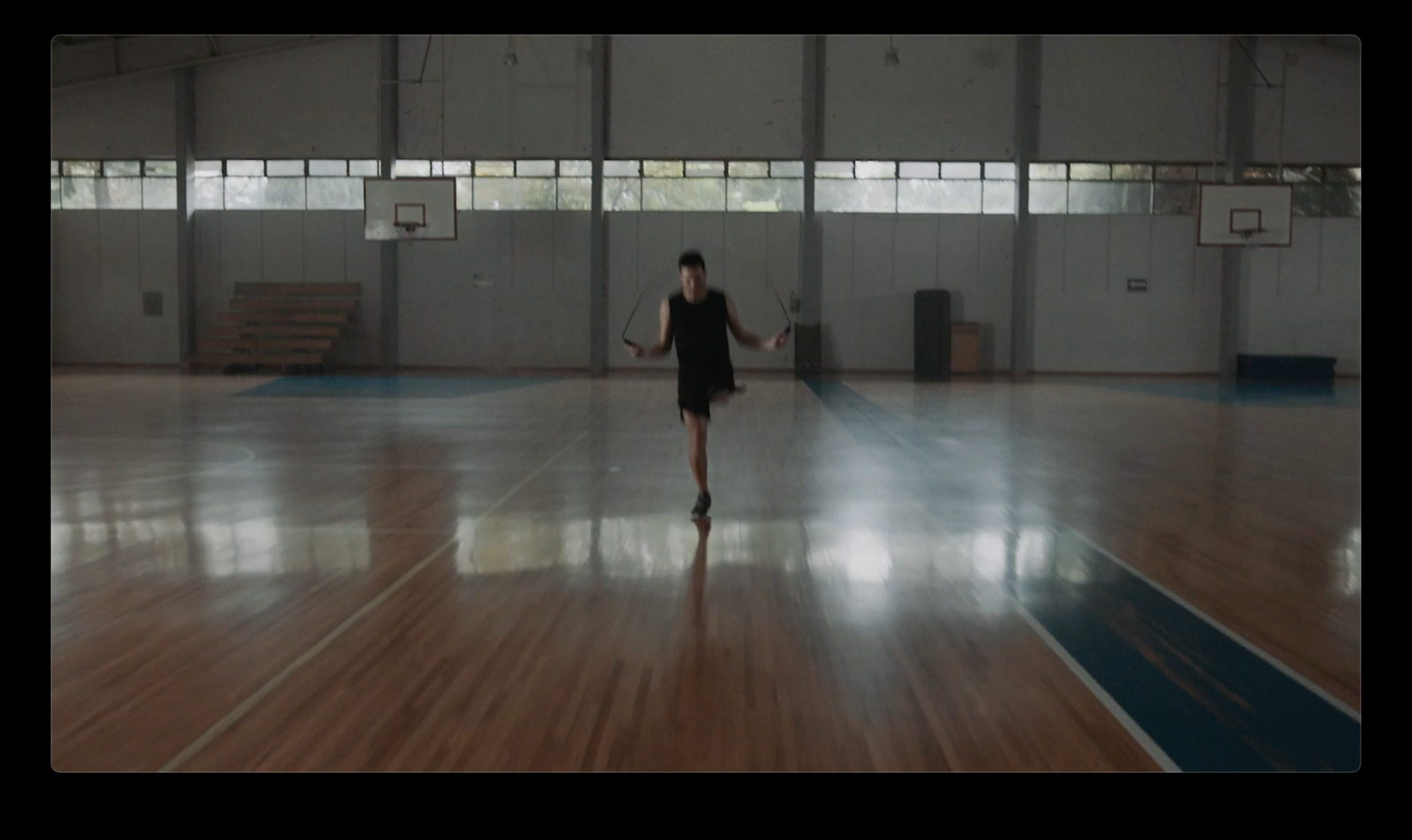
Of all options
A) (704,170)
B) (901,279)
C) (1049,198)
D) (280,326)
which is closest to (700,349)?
(704,170)

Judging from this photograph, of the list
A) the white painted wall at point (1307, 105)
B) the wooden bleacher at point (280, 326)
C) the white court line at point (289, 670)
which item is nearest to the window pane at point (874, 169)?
the white painted wall at point (1307, 105)

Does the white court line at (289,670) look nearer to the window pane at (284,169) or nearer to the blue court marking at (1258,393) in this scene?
the blue court marking at (1258,393)

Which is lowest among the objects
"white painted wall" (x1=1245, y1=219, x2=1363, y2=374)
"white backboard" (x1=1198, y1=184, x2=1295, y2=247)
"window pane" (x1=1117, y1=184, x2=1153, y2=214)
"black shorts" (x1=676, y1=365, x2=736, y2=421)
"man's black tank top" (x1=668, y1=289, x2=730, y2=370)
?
"black shorts" (x1=676, y1=365, x2=736, y2=421)

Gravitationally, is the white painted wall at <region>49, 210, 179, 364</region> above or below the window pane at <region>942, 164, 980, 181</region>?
below

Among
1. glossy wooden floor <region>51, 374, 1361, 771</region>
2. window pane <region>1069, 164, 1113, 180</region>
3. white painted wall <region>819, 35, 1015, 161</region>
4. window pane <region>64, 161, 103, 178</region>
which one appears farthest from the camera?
window pane <region>64, 161, 103, 178</region>

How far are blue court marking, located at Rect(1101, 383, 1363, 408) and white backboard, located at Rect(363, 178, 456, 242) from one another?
1443 cm

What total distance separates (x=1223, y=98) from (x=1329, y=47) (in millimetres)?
2433

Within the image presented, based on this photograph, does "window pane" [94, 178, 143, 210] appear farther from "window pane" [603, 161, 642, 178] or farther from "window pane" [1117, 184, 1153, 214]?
"window pane" [1117, 184, 1153, 214]

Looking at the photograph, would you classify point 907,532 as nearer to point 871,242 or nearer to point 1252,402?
point 1252,402

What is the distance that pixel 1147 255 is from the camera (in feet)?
85.4

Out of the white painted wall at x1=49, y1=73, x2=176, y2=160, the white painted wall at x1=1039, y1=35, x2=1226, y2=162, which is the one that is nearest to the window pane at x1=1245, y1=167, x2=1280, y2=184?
the white painted wall at x1=1039, y1=35, x2=1226, y2=162

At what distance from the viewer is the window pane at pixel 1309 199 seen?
25750 millimetres

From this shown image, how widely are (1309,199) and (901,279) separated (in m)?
9.41

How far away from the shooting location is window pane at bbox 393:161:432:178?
2654cm
